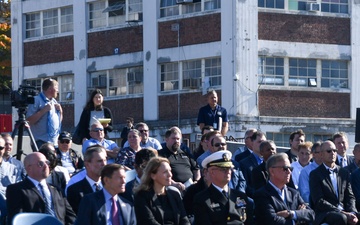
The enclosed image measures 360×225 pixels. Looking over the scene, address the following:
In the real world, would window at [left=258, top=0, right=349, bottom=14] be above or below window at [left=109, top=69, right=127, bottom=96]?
above

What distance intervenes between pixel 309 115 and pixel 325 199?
21.8m

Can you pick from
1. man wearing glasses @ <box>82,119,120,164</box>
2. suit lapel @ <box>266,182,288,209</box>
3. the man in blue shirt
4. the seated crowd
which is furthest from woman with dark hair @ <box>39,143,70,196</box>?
the man in blue shirt

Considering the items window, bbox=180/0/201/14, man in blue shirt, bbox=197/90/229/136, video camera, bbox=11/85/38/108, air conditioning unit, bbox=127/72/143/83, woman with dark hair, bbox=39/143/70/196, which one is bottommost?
woman with dark hair, bbox=39/143/70/196

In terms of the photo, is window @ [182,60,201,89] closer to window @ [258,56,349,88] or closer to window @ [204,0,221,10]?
window @ [204,0,221,10]

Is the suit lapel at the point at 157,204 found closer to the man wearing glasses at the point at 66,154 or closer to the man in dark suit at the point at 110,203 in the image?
the man in dark suit at the point at 110,203

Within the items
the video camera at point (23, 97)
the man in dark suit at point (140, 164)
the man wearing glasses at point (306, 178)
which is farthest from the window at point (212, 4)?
the man in dark suit at point (140, 164)

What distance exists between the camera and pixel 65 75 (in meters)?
42.0

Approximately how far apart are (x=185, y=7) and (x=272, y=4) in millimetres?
3371

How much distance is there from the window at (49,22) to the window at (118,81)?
265cm

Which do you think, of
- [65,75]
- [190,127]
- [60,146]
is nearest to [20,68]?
[65,75]

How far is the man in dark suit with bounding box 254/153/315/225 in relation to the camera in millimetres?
13875

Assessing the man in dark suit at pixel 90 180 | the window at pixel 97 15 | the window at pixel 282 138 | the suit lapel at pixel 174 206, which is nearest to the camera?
the suit lapel at pixel 174 206

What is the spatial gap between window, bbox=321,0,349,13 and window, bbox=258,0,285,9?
1713 mm

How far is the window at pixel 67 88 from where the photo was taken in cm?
4181
